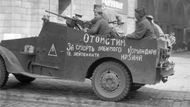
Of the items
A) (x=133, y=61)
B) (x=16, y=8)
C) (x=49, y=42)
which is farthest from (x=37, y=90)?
(x=16, y=8)

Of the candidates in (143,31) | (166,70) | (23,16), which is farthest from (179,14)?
(143,31)

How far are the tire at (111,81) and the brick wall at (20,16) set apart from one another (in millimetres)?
9063

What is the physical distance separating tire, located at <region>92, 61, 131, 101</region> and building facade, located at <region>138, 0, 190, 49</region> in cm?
2211

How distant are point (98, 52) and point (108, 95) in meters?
0.89

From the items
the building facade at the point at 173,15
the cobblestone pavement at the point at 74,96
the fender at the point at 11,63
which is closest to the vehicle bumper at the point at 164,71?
the cobblestone pavement at the point at 74,96

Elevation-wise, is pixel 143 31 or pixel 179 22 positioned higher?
pixel 179 22

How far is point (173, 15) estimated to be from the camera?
39.5 metres

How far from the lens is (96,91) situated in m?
8.32

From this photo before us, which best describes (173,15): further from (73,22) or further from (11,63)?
(11,63)

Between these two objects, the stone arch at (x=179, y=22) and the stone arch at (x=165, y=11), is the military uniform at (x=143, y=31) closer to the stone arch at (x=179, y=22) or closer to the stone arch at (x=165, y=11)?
the stone arch at (x=165, y=11)

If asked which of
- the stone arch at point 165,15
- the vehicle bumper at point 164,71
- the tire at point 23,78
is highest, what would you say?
the stone arch at point 165,15

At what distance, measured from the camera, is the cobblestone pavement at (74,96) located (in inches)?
319

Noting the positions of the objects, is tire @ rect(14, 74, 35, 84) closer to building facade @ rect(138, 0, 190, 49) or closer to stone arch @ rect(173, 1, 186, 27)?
building facade @ rect(138, 0, 190, 49)

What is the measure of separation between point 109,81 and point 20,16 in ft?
31.2
